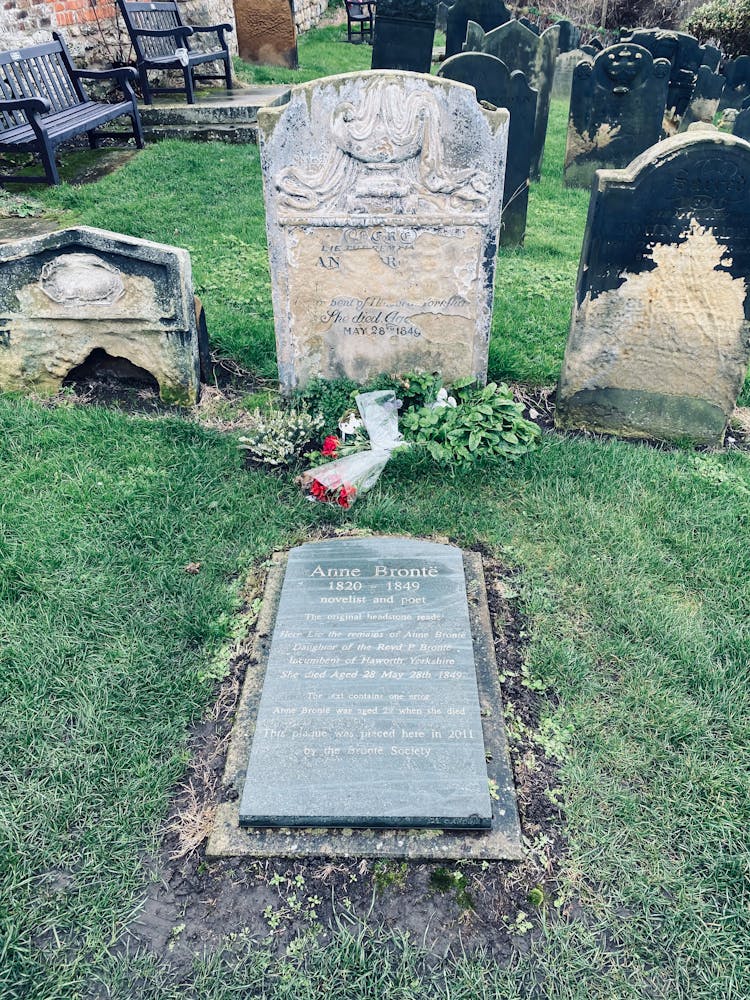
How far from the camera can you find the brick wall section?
736 centimetres

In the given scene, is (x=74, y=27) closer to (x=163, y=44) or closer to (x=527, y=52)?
(x=163, y=44)

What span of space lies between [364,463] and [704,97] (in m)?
9.05

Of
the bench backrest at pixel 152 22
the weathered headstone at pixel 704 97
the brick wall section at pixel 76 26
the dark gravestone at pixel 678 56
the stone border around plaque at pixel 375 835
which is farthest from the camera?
the weathered headstone at pixel 704 97

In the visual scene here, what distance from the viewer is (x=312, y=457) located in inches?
156

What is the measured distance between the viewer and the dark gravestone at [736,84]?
11.0 metres

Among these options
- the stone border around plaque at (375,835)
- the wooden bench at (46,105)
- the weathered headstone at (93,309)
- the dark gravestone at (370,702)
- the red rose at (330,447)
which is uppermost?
the wooden bench at (46,105)

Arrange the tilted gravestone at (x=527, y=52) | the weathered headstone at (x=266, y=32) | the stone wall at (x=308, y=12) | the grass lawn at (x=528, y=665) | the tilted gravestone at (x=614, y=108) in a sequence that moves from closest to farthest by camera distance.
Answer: the grass lawn at (x=528, y=665), the tilted gravestone at (x=614, y=108), the tilted gravestone at (x=527, y=52), the weathered headstone at (x=266, y=32), the stone wall at (x=308, y=12)

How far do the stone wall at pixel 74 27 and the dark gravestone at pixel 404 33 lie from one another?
3.25 metres

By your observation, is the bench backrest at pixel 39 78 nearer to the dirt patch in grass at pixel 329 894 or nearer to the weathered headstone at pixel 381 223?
the weathered headstone at pixel 381 223

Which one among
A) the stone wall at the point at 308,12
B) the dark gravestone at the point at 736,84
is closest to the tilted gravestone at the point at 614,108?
the dark gravestone at the point at 736,84

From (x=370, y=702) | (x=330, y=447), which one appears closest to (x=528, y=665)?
(x=370, y=702)

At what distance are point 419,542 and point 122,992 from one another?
2.00 m

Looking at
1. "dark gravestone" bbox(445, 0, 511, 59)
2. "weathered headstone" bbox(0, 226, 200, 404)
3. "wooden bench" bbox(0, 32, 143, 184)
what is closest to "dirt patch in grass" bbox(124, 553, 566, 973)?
"weathered headstone" bbox(0, 226, 200, 404)

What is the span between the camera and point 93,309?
4.07 meters
